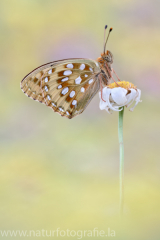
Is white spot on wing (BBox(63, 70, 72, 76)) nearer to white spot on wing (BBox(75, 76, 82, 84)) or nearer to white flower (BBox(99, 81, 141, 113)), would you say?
white spot on wing (BBox(75, 76, 82, 84))

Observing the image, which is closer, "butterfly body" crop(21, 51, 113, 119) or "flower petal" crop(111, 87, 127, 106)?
"flower petal" crop(111, 87, 127, 106)

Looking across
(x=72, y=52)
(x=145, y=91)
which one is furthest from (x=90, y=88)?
(x=72, y=52)

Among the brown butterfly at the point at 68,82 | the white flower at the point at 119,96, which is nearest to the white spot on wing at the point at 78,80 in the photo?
the brown butterfly at the point at 68,82

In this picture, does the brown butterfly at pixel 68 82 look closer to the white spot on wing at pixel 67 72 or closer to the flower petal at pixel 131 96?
the white spot on wing at pixel 67 72

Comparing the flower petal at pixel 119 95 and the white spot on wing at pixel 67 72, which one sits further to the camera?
the white spot on wing at pixel 67 72

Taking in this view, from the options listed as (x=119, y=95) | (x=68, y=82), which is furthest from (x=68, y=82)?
(x=119, y=95)

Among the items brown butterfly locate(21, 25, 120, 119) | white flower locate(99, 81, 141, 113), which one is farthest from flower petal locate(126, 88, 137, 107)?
brown butterfly locate(21, 25, 120, 119)

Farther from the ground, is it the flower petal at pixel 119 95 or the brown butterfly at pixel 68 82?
the brown butterfly at pixel 68 82
